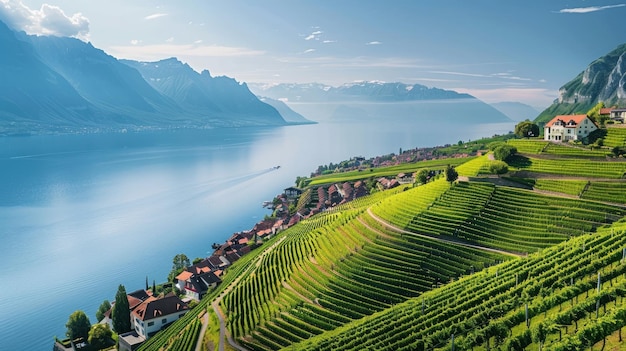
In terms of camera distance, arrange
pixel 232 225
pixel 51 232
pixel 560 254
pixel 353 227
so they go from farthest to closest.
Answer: pixel 232 225 < pixel 51 232 < pixel 353 227 < pixel 560 254

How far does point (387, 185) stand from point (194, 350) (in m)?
72.5

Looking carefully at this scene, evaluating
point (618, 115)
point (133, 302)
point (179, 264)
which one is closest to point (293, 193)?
point (179, 264)

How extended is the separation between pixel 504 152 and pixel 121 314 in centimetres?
5157

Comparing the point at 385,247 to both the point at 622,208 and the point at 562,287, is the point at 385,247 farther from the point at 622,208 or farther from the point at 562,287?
the point at 622,208

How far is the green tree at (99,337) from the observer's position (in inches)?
1998

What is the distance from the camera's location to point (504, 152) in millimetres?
61219

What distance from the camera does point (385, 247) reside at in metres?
48.4

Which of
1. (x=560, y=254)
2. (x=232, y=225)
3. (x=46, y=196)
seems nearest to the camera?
(x=560, y=254)

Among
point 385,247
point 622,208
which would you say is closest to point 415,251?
point 385,247

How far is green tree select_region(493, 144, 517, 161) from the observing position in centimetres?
6119

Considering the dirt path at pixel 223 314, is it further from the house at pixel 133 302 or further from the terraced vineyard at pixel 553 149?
the terraced vineyard at pixel 553 149

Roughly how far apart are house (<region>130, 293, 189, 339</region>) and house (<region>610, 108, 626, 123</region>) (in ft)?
215

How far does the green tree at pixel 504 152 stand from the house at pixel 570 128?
7232 mm

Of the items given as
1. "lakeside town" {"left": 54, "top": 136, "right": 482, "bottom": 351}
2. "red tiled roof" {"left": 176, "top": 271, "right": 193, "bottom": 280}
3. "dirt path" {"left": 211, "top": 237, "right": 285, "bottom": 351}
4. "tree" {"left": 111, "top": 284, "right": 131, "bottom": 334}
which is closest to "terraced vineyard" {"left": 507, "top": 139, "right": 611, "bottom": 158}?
"lakeside town" {"left": 54, "top": 136, "right": 482, "bottom": 351}
